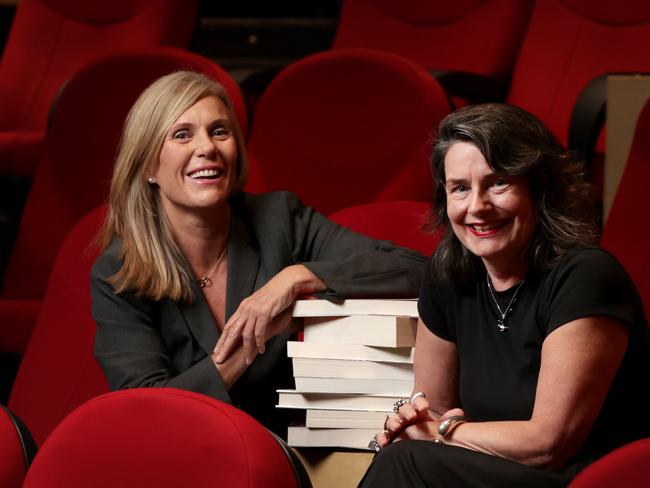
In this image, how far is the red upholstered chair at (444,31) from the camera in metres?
2.28

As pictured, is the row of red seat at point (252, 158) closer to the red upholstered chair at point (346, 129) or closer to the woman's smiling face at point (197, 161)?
the red upholstered chair at point (346, 129)

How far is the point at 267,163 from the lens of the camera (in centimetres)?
193

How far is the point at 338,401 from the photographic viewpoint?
4.17ft

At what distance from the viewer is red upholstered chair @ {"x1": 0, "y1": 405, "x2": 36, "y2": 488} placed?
1178mm

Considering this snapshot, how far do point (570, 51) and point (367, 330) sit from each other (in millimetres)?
1097

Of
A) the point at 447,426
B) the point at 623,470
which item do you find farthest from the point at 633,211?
the point at 623,470

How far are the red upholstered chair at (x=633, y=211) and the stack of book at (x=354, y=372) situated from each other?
0.37 meters

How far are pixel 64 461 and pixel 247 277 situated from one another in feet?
1.38

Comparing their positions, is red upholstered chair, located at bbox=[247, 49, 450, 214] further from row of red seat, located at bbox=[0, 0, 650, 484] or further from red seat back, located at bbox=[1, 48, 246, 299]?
red seat back, located at bbox=[1, 48, 246, 299]

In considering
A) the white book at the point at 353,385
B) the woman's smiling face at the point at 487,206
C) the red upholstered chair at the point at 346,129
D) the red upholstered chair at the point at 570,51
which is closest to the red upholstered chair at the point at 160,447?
the white book at the point at 353,385

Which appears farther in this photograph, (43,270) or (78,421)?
(43,270)

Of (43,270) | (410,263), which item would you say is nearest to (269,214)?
(410,263)

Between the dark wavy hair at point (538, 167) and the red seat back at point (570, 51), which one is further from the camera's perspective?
the red seat back at point (570, 51)

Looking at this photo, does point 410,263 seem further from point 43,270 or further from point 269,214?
point 43,270
